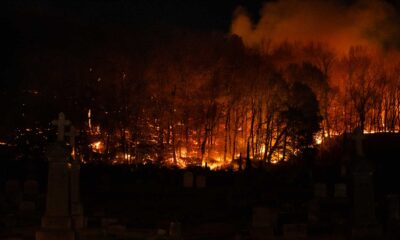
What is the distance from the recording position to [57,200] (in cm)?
1484

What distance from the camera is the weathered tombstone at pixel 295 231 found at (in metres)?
19.4

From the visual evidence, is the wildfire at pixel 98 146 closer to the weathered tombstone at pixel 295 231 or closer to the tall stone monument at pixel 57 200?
the weathered tombstone at pixel 295 231

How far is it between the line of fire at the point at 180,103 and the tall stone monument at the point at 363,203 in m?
30.0

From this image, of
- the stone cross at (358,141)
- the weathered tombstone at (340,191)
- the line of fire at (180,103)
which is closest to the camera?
the stone cross at (358,141)

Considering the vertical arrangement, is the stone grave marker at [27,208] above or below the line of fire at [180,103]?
below

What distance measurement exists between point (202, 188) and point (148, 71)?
57.8ft

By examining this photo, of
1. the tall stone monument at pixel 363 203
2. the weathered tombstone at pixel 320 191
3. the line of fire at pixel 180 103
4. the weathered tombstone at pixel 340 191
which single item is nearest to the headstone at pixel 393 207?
the tall stone monument at pixel 363 203

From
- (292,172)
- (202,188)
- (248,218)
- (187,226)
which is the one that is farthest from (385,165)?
(187,226)

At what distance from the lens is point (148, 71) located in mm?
50875

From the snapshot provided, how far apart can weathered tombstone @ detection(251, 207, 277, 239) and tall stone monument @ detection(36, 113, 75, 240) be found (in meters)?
6.77

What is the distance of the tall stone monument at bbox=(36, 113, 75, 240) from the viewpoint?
48.0 feet

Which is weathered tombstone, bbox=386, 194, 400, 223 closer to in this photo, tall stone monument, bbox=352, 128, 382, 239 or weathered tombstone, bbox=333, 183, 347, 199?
tall stone monument, bbox=352, 128, 382, 239

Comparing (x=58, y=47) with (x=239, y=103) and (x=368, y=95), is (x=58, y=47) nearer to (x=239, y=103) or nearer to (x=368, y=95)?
(x=239, y=103)

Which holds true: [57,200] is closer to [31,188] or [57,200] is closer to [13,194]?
[13,194]
